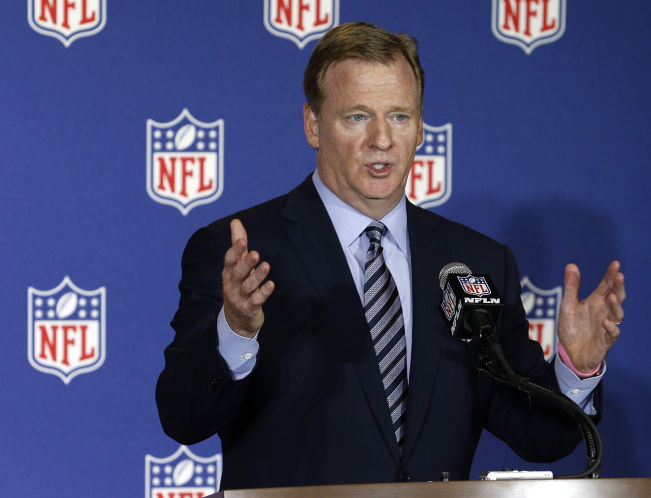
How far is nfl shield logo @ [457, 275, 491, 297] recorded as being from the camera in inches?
60.5

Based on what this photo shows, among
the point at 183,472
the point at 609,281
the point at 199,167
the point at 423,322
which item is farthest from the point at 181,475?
the point at 609,281

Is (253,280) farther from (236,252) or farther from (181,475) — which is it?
(181,475)

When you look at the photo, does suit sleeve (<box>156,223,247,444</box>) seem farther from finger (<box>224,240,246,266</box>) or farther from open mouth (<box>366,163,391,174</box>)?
open mouth (<box>366,163,391,174</box>)

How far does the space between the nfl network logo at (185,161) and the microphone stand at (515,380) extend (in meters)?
1.47

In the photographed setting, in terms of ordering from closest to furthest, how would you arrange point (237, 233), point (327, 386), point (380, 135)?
point (237, 233) < point (327, 386) < point (380, 135)

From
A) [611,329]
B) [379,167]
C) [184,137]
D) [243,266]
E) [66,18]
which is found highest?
[66,18]

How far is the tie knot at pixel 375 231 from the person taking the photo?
2084mm

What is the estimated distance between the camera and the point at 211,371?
1.71 m

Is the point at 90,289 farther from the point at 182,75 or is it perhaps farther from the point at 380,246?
the point at 380,246

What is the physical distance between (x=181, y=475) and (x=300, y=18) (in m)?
1.43

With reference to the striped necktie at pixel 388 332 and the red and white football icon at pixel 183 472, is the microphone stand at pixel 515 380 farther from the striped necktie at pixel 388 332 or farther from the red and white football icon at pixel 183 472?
the red and white football icon at pixel 183 472

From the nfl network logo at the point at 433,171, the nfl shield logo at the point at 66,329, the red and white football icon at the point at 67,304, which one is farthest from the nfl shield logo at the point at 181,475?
the nfl network logo at the point at 433,171

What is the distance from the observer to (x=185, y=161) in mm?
2834

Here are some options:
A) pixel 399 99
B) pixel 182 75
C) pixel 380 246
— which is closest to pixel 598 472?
pixel 380 246
